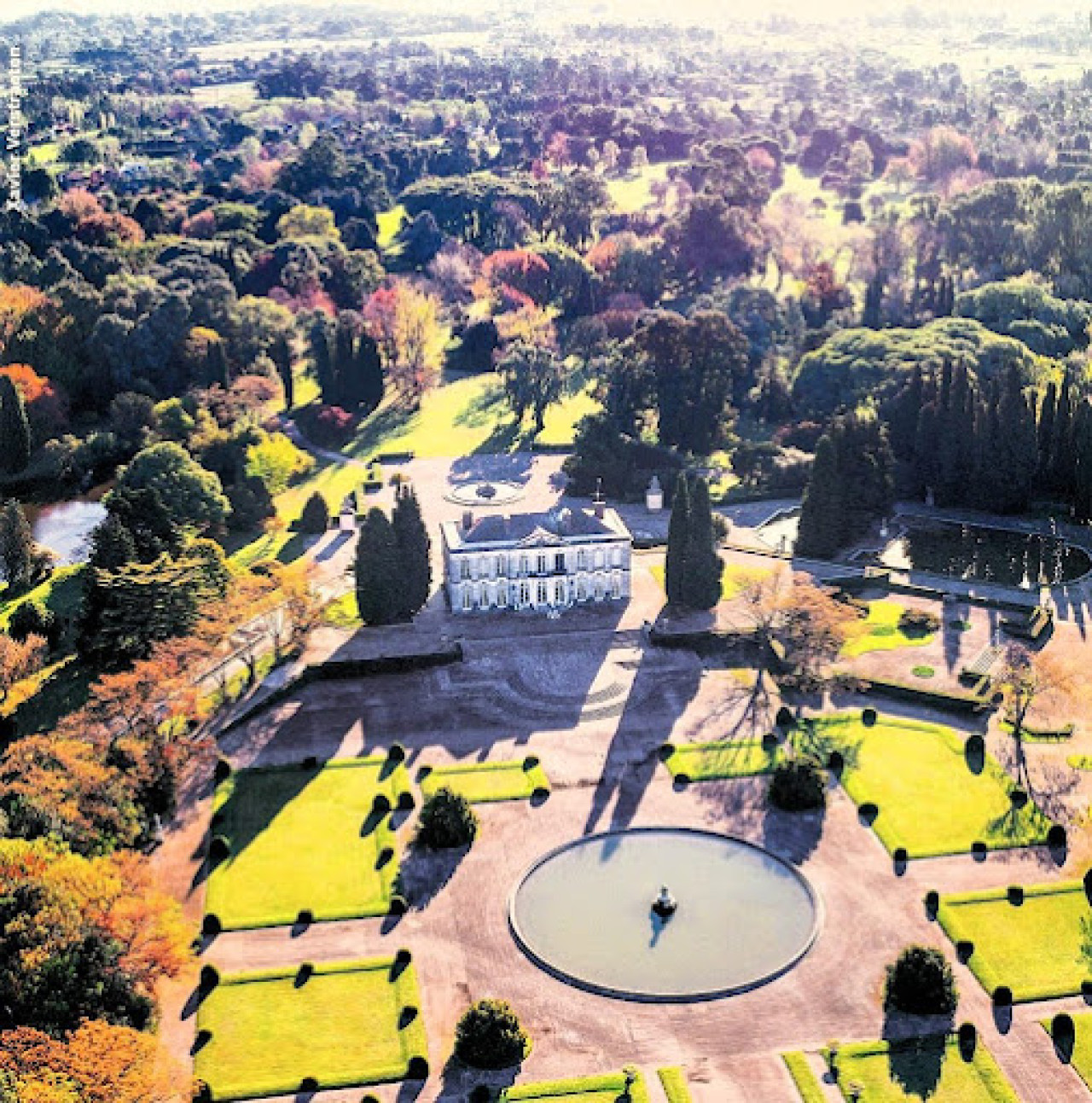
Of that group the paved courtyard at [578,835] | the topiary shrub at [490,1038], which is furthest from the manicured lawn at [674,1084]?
the topiary shrub at [490,1038]

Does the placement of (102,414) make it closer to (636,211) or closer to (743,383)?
(743,383)

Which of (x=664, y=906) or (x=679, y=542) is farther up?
(x=679, y=542)

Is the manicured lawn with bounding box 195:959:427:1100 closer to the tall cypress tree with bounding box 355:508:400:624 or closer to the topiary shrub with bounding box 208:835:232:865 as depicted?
the topiary shrub with bounding box 208:835:232:865

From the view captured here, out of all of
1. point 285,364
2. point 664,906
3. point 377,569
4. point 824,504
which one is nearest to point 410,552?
point 377,569

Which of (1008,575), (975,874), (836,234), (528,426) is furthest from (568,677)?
(836,234)

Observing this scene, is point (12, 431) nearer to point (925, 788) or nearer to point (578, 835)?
point (578, 835)

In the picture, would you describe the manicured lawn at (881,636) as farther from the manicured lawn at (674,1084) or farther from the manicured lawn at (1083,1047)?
the manicured lawn at (674,1084)
